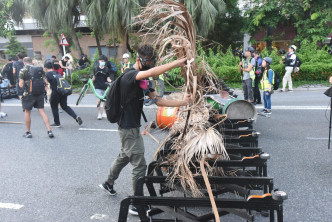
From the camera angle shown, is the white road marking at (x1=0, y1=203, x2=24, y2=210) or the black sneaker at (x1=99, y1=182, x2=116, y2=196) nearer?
the white road marking at (x1=0, y1=203, x2=24, y2=210)

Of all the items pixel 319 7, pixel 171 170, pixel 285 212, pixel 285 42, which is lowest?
pixel 285 212

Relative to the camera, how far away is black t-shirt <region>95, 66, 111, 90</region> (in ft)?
28.3

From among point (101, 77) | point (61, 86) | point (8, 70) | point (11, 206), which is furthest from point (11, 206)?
point (8, 70)

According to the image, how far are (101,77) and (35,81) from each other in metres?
2.13

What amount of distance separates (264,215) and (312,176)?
1.47m

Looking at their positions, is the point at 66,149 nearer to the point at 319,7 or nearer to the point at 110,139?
the point at 110,139

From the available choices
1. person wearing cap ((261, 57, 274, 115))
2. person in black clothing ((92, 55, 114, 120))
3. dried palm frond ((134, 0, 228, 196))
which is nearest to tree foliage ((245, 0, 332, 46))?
person wearing cap ((261, 57, 274, 115))

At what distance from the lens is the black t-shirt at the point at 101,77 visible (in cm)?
863

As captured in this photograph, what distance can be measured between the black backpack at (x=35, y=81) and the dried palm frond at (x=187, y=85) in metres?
4.20

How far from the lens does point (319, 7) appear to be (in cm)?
1633

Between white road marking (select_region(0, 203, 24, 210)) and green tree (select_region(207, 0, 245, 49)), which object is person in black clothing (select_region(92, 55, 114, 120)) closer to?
white road marking (select_region(0, 203, 24, 210))

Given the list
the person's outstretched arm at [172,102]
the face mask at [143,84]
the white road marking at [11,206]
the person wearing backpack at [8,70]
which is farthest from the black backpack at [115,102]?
the person wearing backpack at [8,70]

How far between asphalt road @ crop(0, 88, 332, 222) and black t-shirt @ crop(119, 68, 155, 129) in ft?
3.62

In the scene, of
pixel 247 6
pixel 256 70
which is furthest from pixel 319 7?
pixel 256 70
